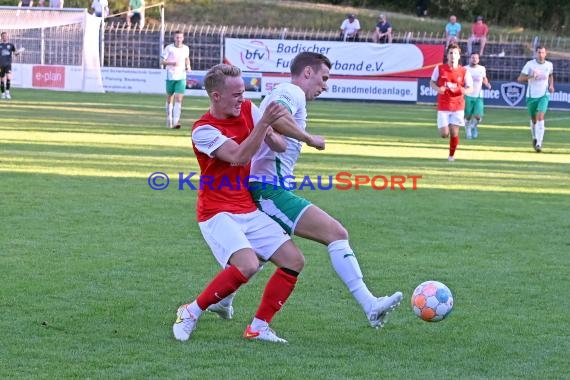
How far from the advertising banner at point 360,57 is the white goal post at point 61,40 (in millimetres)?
5805

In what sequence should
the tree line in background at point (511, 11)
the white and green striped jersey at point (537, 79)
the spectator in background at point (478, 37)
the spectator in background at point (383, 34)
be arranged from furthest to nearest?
1. the tree line in background at point (511, 11)
2. the spectator in background at point (383, 34)
3. the spectator in background at point (478, 37)
4. the white and green striped jersey at point (537, 79)

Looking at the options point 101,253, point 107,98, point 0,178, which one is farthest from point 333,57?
point 101,253

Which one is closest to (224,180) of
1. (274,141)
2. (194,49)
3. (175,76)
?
(274,141)

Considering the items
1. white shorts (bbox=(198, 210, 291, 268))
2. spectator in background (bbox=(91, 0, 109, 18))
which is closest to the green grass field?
white shorts (bbox=(198, 210, 291, 268))

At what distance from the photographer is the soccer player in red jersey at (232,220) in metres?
6.61

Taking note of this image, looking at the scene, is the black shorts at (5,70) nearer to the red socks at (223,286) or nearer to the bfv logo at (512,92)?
the bfv logo at (512,92)

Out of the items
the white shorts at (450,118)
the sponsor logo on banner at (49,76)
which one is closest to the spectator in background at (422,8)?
the sponsor logo on banner at (49,76)

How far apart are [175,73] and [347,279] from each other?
1724 cm

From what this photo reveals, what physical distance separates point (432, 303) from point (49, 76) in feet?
109

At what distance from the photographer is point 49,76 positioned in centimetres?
3838

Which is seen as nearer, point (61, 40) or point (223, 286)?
point (223, 286)

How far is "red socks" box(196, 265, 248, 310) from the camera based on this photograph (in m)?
6.62

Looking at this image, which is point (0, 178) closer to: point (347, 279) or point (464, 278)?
point (464, 278)

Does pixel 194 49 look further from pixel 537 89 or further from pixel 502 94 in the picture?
pixel 537 89
